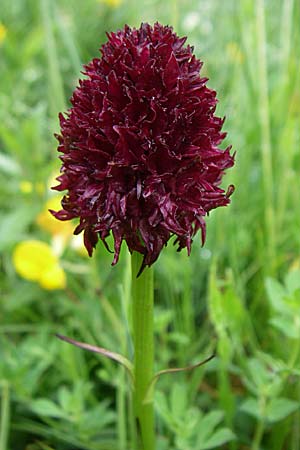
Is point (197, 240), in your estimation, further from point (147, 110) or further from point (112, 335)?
point (147, 110)

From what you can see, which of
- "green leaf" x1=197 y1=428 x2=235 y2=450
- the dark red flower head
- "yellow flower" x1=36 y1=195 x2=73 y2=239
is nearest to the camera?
the dark red flower head

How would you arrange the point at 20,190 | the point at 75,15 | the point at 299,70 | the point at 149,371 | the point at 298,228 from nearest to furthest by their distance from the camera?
the point at 149,371, the point at 298,228, the point at 299,70, the point at 20,190, the point at 75,15

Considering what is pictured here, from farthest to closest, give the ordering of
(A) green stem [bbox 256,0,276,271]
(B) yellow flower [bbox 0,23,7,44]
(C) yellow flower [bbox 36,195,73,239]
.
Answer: (B) yellow flower [bbox 0,23,7,44] < (C) yellow flower [bbox 36,195,73,239] < (A) green stem [bbox 256,0,276,271]

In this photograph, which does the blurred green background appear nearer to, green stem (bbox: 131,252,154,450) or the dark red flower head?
green stem (bbox: 131,252,154,450)

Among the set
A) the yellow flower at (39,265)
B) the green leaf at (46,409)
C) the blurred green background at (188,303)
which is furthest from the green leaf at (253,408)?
the yellow flower at (39,265)

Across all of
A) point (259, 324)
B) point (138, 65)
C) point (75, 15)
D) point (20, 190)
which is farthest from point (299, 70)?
point (75, 15)

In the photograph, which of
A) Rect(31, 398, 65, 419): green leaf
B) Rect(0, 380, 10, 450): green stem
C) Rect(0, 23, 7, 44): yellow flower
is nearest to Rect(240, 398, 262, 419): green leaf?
Rect(31, 398, 65, 419): green leaf

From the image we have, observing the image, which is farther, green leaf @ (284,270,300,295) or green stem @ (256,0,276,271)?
green stem @ (256,0,276,271)

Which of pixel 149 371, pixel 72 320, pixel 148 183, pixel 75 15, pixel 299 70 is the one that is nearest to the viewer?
pixel 148 183
